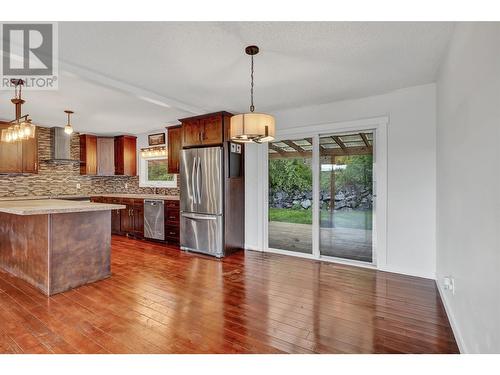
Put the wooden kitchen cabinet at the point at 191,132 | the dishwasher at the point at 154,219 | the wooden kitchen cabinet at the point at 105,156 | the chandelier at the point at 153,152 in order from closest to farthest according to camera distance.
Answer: the wooden kitchen cabinet at the point at 191,132 → the dishwasher at the point at 154,219 → the chandelier at the point at 153,152 → the wooden kitchen cabinet at the point at 105,156

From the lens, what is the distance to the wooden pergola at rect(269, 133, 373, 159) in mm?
3992


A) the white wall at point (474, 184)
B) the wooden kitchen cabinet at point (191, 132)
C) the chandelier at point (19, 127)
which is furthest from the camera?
the wooden kitchen cabinet at point (191, 132)

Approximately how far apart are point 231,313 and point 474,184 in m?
2.05

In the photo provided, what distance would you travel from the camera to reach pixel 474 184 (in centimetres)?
166

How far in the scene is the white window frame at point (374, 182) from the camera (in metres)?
3.73

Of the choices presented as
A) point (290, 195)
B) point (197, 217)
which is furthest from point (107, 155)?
point (290, 195)

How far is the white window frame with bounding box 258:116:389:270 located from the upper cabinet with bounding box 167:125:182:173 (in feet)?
5.85

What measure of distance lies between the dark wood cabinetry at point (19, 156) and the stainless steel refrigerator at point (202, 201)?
3215mm

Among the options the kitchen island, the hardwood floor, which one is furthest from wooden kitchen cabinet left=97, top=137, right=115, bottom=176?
the hardwood floor

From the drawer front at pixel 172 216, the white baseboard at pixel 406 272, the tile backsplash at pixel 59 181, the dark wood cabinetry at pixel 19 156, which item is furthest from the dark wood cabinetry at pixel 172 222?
the white baseboard at pixel 406 272

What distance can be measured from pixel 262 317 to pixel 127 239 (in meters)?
4.29

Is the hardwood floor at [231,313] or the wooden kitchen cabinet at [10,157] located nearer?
the hardwood floor at [231,313]

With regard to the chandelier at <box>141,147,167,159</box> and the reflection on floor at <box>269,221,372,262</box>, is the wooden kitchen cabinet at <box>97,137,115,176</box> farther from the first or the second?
the reflection on floor at <box>269,221,372,262</box>

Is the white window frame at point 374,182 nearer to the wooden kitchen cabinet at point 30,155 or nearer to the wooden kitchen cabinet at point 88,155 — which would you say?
the wooden kitchen cabinet at point 88,155
